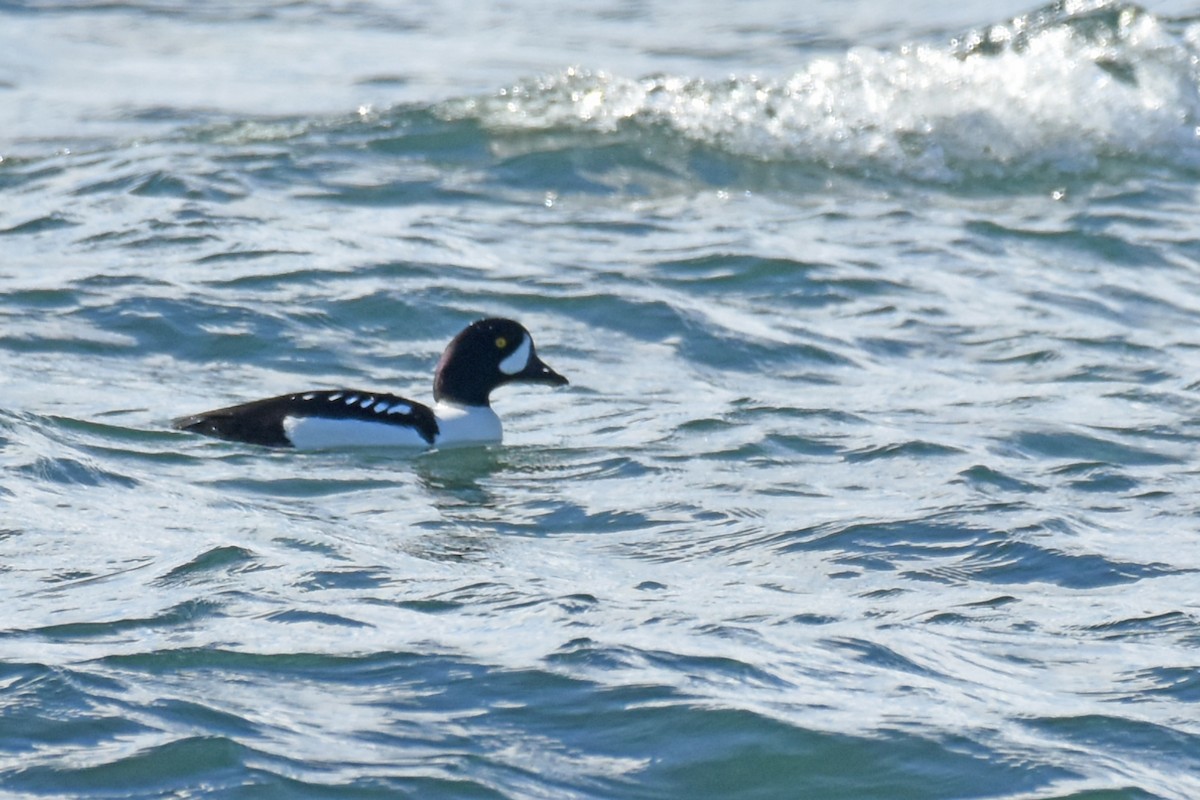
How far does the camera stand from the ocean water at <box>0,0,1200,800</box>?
540 centimetres

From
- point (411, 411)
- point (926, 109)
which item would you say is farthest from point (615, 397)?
point (926, 109)

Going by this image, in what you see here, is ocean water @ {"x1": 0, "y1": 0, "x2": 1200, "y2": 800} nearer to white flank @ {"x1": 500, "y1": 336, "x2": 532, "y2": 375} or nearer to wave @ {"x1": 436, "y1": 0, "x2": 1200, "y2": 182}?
wave @ {"x1": 436, "y1": 0, "x2": 1200, "y2": 182}

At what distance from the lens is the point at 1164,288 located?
12.8 meters

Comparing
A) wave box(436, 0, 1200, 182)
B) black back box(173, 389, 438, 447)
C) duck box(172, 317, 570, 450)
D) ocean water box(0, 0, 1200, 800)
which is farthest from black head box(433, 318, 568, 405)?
wave box(436, 0, 1200, 182)

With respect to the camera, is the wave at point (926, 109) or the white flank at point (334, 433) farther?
the wave at point (926, 109)

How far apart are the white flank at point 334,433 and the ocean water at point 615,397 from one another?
10cm

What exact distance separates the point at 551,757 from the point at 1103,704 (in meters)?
1.63

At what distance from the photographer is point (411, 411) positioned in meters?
9.49

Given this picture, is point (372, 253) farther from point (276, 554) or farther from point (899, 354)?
point (276, 554)

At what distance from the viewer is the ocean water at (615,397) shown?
5398 mm

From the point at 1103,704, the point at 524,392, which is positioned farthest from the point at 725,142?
the point at 1103,704

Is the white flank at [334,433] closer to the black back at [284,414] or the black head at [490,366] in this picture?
the black back at [284,414]

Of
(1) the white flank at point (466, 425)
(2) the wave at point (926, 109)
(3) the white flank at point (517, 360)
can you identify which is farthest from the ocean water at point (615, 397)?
(3) the white flank at point (517, 360)

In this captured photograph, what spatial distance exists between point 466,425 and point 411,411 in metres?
0.36
